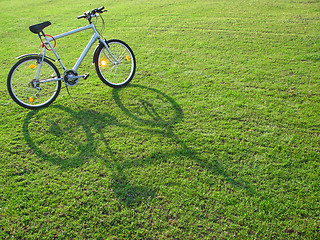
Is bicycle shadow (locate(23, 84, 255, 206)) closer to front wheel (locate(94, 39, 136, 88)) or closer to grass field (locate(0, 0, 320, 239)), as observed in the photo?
grass field (locate(0, 0, 320, 239))

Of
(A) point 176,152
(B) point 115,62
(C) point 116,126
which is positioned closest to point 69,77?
(B) point 115,62

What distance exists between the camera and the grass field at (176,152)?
2.45 metres

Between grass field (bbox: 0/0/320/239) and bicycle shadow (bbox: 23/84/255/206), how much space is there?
2 centimetres

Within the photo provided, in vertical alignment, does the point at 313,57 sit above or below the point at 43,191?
below

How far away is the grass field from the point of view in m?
2.45

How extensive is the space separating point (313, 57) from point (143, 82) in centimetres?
443

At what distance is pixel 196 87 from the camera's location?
15.5 ft

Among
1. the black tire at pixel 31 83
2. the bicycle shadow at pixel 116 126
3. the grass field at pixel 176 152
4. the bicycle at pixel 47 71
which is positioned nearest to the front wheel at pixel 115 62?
the bicycle at pixel 47 71

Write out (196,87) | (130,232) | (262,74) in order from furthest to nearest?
(262,74), (196,87), (130,232)

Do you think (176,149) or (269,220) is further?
(176,149)

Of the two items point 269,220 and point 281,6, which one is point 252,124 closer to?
point 269,220

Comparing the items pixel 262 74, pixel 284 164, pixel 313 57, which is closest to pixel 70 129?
pixel 284 164

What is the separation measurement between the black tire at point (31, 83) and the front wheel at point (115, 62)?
86cm

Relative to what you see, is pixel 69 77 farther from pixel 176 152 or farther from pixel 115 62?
pixel 176 152
